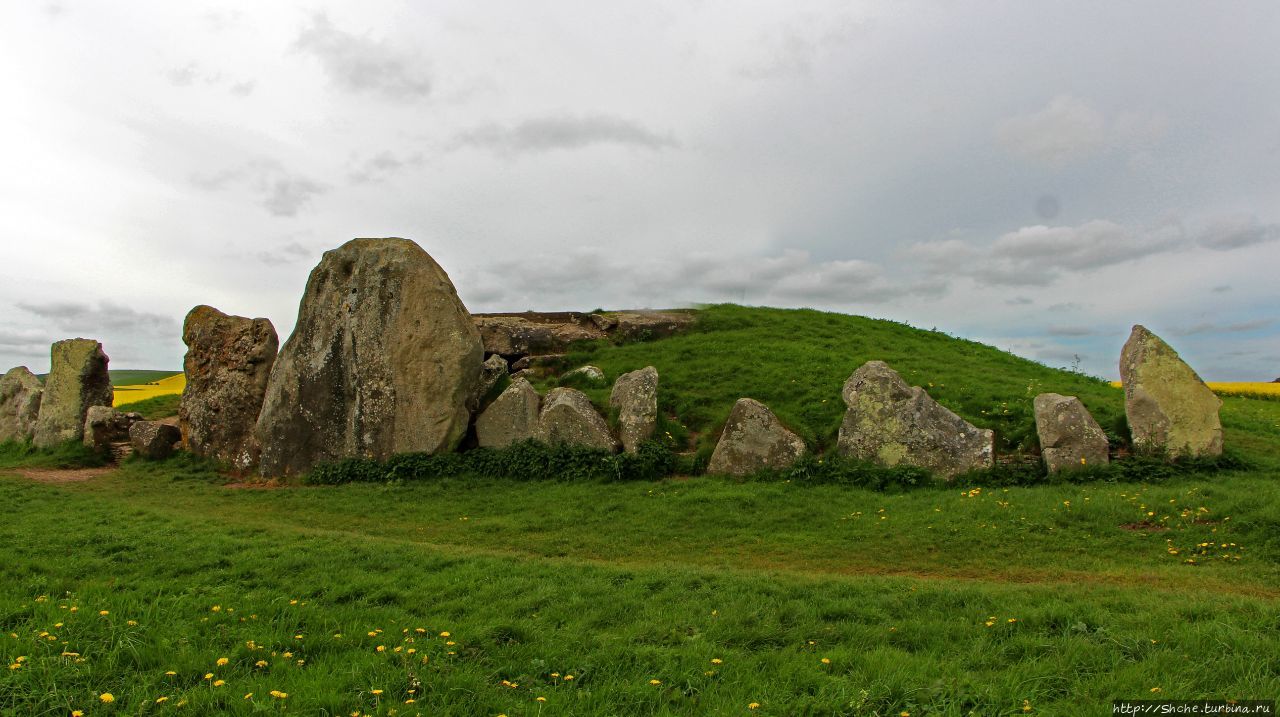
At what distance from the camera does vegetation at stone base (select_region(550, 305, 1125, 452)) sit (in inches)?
736

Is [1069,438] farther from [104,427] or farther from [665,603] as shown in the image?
[104,427]

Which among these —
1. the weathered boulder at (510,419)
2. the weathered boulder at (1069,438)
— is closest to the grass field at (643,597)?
the weathered boulder at (1069,438)

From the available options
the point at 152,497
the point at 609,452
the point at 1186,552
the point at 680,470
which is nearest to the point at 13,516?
the point at 152,497

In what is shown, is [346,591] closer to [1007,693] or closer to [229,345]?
[1007,693]

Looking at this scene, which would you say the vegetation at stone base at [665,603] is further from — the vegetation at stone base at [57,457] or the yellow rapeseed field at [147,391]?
the yellow rapeseed field at [147,391]

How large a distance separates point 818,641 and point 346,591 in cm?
549

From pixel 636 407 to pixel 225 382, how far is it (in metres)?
12.4

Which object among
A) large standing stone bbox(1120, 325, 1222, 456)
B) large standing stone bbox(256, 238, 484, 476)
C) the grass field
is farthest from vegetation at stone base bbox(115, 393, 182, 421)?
large standing stone bbox(1120, 325, 1222, 456)

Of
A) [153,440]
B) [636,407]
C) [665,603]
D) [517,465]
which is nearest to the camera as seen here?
[665,603]

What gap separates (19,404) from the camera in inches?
1025

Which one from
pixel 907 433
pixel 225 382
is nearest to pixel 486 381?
pixel 225 382

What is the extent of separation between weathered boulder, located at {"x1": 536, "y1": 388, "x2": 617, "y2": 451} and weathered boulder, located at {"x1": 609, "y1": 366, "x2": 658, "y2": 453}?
428 mm

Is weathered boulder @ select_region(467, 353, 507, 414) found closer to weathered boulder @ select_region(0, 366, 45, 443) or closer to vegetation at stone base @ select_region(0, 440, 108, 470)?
vegetation at stone base @ select_region(0, 440, 108, 470)

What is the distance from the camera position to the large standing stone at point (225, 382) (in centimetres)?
2091
